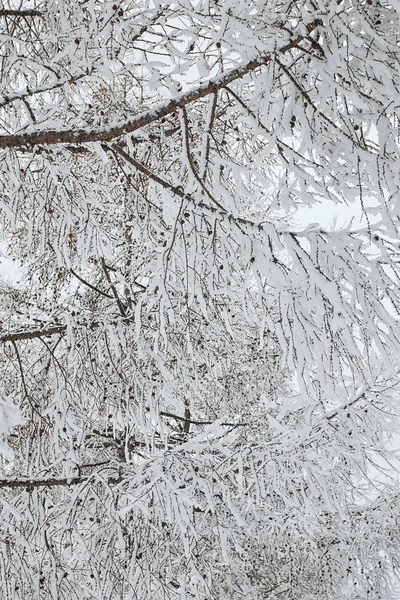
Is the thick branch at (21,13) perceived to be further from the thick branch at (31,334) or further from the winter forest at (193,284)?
the thick branch at (31,334)

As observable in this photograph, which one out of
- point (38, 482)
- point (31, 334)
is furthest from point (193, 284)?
point (38, 482)

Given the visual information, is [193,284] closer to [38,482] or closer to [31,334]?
[31,334]

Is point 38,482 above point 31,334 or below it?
below

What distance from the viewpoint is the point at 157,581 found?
3096 millimetres

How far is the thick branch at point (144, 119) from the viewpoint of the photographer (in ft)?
5.35

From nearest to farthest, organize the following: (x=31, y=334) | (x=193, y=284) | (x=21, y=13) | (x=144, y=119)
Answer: (x=144, y=119) < (x=193, y=284) < (x=21, y=13) < (x=31, y=334)

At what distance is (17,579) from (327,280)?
8.10 feet

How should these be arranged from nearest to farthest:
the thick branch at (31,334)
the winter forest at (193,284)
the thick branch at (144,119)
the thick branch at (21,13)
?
the thick branch at (144,119), the winter forest at (193,284), the thick branch at (21,13), the thick branch at (31,334)

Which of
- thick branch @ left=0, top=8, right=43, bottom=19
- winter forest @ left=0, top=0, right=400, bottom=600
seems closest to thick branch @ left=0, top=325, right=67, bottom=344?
winter forest @ left=0, top=0, right=400, bottom=600

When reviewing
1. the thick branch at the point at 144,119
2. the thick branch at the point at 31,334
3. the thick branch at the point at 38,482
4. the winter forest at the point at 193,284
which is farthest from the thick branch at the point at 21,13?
the thick branch at the point at 38,482

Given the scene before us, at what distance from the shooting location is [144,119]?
186 centimetres

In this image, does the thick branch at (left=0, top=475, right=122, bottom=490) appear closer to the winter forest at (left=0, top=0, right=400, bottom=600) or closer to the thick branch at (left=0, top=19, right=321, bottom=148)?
the winter forest at (left=0, top=0, right=400, bottom=600)

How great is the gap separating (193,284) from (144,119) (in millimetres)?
594

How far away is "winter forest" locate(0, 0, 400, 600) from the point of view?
5.70ft
